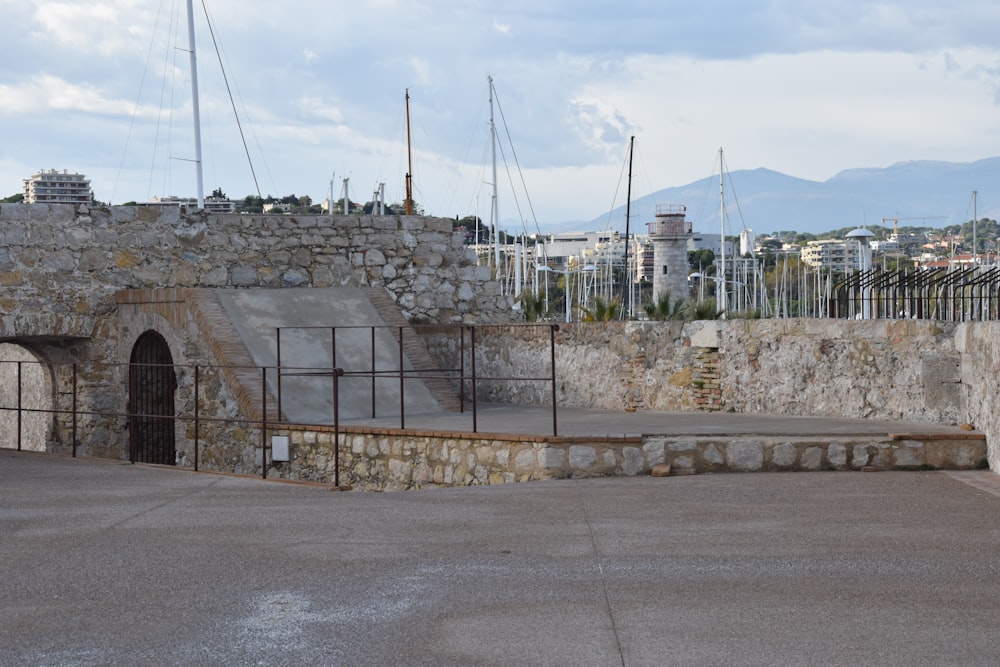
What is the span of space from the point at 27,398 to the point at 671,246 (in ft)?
223

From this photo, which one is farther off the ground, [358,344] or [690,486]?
[358,344]

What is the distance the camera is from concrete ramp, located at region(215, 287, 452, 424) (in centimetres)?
1409

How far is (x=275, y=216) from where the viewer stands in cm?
1686

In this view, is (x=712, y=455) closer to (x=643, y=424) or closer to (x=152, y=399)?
(x=643, y=424)

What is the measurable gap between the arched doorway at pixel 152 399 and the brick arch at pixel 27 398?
5.97 ft

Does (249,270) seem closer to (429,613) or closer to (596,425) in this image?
(596,425)

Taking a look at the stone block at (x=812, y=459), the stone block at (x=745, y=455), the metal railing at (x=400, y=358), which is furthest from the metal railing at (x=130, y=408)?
the stone block at (x=812, y=459)

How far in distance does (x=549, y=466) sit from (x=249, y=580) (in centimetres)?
481

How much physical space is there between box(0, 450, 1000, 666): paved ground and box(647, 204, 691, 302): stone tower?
7258 centimetres

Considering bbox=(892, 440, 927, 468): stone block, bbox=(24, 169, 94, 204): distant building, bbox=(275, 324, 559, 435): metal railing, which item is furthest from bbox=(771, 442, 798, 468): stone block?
bbox=(24, 169, 94, 204): distant building

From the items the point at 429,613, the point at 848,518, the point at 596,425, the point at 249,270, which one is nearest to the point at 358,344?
the point at 249,270

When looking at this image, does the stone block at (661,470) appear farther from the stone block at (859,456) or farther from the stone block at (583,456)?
the stone block at (859,456)

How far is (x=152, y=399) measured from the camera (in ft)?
53.4

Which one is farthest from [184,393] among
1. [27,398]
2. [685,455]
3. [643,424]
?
[685,455]
